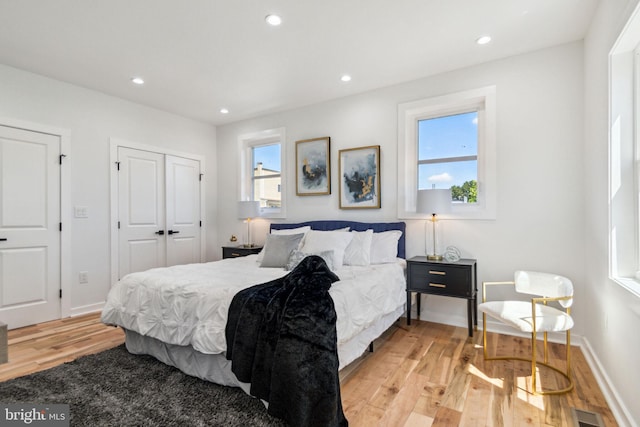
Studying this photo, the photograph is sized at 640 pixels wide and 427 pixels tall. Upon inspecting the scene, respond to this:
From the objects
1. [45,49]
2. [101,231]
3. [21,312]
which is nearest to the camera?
[45,49]

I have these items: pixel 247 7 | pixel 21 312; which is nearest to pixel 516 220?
pixel 247 7

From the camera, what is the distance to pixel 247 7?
2426mm

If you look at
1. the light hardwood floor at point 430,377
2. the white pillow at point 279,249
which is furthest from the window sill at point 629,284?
the white pillow at point 279,249

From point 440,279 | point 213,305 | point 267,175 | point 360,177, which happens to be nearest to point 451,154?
point 360,177

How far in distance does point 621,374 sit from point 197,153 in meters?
5.36

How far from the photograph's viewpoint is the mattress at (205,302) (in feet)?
6.89

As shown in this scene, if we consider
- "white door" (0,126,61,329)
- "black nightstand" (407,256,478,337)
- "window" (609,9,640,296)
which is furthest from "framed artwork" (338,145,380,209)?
"white door" (0,126,61,329)

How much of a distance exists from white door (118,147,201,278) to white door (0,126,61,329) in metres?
0.71

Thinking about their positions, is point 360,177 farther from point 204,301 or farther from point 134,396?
point 134,396

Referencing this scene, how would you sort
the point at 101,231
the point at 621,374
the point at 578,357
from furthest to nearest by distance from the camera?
the point at 101,231 → the point at 578,357 → the point at 621,374

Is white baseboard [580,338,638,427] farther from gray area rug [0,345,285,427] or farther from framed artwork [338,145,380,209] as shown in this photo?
framed artwork [338,145,380,209]

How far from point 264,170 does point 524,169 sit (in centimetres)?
352

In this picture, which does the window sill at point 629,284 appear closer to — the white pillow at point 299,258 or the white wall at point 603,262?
the white wall at point 603,262

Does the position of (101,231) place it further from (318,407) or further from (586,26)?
(586,26)
